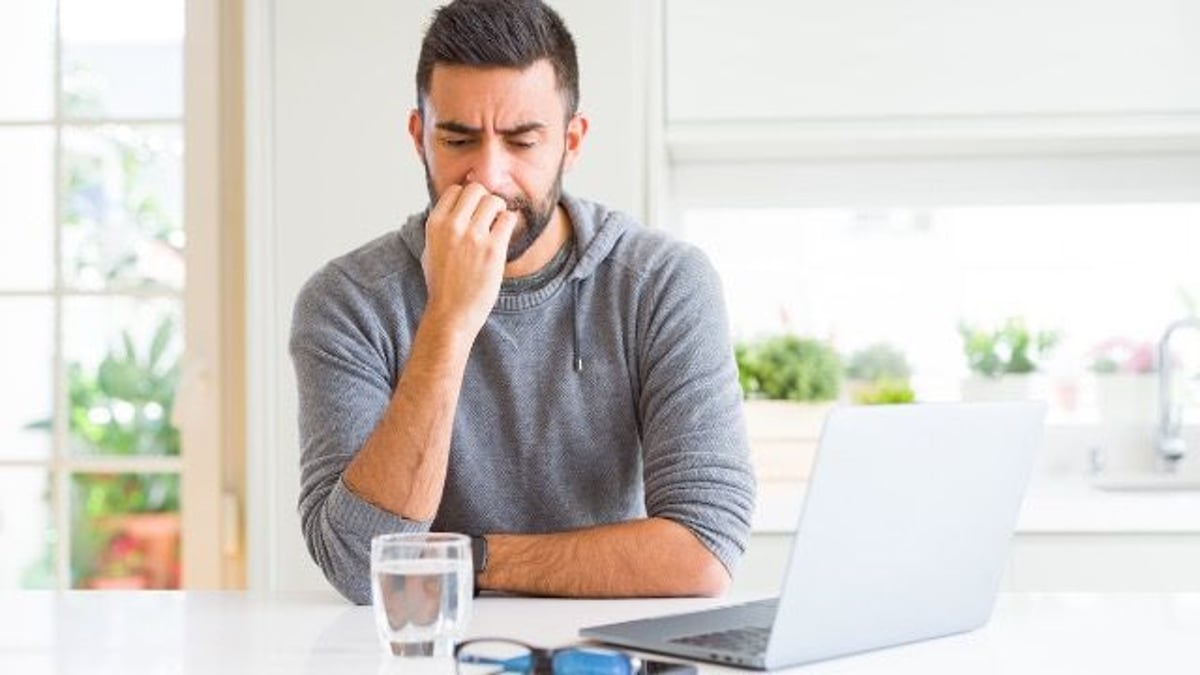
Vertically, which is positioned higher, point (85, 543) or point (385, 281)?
point (385, 281)

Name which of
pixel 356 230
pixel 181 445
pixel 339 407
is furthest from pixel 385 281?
pixel 181 445

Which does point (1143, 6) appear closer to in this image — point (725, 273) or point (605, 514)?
point (725, 273)

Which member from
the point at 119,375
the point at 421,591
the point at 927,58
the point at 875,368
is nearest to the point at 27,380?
the point at 119,375

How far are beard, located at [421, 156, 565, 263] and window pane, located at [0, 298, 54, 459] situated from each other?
1596mm

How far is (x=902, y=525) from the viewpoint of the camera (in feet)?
4.91

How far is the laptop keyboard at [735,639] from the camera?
1.44m

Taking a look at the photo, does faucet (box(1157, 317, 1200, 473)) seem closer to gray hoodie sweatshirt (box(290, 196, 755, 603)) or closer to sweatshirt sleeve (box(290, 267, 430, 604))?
gray hoodie sweatshirt (box(290, 196, 755, 603))

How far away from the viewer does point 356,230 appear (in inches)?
126

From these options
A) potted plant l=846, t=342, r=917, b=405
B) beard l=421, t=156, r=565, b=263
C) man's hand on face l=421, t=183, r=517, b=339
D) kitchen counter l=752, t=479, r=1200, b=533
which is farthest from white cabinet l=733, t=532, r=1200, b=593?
man's hand on face l=421, t=183, r=517, b=339

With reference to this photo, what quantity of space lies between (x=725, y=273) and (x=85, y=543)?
4.99ft

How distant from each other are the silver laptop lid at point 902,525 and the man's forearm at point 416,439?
63cm

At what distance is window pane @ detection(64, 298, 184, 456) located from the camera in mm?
3479

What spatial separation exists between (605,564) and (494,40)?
2.32ft

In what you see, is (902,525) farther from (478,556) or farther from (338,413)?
(338,413)
